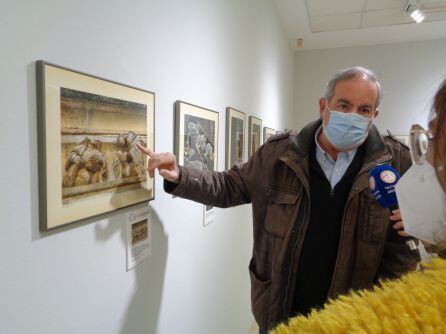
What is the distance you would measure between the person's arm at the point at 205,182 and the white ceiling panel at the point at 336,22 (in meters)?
3.03

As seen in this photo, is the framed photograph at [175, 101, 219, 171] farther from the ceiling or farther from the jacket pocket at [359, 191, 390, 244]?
the ceiling

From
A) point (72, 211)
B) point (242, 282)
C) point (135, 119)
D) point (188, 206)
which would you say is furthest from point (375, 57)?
point (72, 211)

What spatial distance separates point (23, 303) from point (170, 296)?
2.43 feet

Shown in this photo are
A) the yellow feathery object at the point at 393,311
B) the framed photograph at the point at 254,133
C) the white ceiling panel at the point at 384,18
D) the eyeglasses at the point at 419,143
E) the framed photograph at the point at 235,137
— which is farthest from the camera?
the white ceiling panel at the point at 384,18

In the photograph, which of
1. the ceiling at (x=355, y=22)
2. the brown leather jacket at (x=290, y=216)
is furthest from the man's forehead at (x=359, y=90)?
the ceiling at (x=355, y=22)

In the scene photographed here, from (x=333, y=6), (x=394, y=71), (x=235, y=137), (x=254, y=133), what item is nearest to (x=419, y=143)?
(x=235, y=137)

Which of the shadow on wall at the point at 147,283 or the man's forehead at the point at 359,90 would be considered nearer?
the shadow on wall at the point at 147,283

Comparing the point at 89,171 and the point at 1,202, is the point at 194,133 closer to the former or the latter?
the point at 89,171

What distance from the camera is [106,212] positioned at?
0.92 m

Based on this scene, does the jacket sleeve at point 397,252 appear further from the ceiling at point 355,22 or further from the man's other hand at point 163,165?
the ceiling at point 355,22

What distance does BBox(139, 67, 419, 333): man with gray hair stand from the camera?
3.99 feet

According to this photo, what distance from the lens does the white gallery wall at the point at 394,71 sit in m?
4.35

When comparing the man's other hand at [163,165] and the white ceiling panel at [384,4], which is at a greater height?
the white ceiling panel at [384,4]

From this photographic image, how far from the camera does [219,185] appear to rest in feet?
4.53
